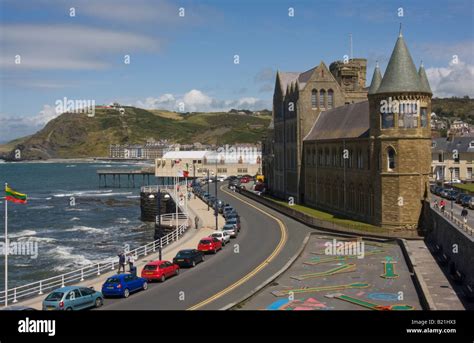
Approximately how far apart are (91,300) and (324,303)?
10718 mm

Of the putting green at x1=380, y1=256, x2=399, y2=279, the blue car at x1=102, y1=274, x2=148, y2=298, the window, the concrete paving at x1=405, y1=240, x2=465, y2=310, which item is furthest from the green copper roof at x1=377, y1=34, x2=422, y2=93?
the blue car at x1=102, y1=274, x2=148, y2=298

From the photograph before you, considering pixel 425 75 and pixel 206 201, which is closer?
pixel 425 75

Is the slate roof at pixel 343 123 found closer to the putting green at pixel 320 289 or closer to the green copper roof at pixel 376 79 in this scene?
the green copper roof at pixel 376 79

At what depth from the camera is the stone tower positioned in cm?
4688

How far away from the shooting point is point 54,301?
76.5ft

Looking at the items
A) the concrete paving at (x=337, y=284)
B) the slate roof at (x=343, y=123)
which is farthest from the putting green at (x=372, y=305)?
the slate roof at (x=343, y=123)

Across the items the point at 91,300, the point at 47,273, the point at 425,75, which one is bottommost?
the point at 47,273

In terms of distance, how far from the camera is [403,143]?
4712 centimetres

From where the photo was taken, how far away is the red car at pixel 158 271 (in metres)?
31.1

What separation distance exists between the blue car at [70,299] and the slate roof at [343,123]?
33977mm

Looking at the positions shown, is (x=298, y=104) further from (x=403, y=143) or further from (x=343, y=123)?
(x=403, y=143)

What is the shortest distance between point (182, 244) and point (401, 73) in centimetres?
2269
